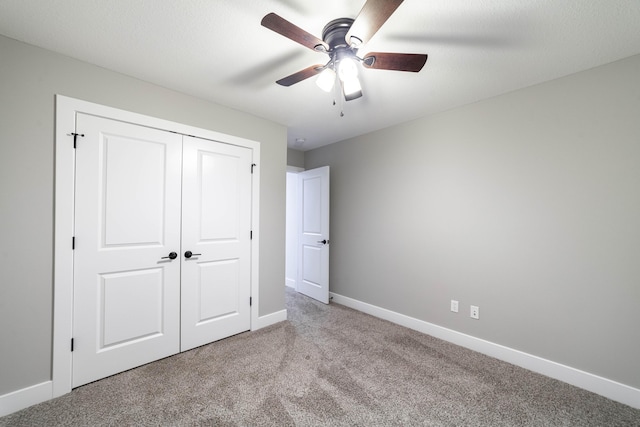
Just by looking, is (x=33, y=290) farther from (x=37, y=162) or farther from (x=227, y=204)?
(x=227, y=204)

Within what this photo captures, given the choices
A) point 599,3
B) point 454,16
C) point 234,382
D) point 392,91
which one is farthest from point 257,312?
point 599,3

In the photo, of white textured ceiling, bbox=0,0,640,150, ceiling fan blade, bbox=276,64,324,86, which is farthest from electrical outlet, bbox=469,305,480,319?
ceiling fan blade, bbox=276,64,324,86

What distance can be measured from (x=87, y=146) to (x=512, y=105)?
358 centimetres

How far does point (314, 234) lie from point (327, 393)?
235 cm

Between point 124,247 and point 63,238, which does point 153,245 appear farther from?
point 63,238

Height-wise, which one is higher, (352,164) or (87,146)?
(352,164)

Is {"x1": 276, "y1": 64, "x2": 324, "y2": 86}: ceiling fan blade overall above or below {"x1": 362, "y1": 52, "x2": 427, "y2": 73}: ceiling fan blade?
above

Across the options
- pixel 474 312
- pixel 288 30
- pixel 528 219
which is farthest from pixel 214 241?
pixel 528 219

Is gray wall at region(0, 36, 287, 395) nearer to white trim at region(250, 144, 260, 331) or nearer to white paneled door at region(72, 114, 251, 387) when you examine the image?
white paneled door at region(72, 114, 251, 387)

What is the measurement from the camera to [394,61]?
1503 mm

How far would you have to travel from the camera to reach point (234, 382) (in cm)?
197

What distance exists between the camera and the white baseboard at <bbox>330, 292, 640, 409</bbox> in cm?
181

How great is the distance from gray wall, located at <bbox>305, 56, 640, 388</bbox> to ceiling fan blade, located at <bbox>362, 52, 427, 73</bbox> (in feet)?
4.81

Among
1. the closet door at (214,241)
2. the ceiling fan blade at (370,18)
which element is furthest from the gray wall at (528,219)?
the ceiling fan blade at (370,18)
